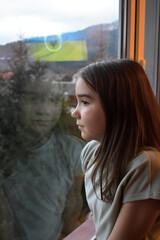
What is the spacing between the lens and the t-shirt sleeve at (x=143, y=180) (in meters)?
0.85

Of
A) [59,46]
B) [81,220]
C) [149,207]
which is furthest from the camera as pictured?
[81,220]

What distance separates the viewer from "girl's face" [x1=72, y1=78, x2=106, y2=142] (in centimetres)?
93

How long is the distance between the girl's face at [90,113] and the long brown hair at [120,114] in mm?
16

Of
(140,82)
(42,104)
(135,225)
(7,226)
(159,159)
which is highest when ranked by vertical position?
(140,82)

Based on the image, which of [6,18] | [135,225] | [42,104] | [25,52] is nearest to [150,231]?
[135,225]

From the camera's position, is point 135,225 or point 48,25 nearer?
point 135,225

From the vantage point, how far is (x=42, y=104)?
1.23m

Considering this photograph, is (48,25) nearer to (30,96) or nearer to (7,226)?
(30,96)

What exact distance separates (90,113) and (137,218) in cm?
37

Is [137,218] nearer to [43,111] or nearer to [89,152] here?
[89,152]

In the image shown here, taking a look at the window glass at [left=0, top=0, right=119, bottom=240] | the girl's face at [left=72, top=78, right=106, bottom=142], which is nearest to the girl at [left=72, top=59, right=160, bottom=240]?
the girl's face at [left=72, top=78, right=106, bottom=142]

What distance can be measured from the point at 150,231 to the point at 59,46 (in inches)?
34.7

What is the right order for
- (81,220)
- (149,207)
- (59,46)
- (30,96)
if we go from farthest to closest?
(81,220)
(59,46)
(30,96)
(149,207)

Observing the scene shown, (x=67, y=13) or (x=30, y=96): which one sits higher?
(x=67, y=13)
